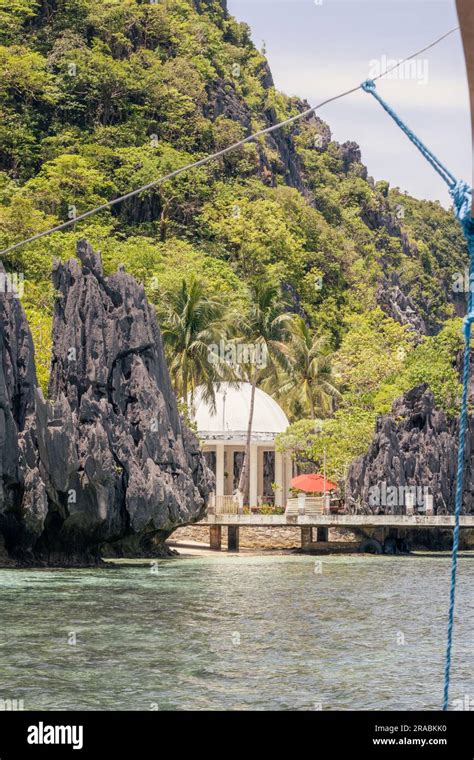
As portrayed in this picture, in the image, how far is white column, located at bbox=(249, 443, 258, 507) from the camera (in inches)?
2682

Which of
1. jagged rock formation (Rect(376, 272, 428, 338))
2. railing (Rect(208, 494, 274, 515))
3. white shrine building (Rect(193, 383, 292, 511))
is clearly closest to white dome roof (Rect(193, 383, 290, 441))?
white shrine building (Rect(193, 383, 292, 511))

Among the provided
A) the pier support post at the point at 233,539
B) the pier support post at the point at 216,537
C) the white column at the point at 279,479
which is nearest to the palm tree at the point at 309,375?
the white column at the point at 279,479

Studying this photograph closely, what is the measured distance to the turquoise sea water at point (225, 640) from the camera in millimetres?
18453

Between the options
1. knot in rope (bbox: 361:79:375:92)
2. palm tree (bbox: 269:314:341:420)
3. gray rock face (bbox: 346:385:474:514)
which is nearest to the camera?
knot in rope (bbox: 361:79:375:92)

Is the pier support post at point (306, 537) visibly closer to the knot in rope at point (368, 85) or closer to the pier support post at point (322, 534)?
the pier support post at point (322, 534)

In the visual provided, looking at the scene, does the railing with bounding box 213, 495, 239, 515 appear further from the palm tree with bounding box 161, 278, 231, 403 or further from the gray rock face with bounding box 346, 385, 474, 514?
the palm tree with bounding box 161, 278, 231, 403

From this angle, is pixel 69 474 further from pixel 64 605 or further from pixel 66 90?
pixel 66 90

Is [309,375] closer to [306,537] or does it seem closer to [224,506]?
[224,506]

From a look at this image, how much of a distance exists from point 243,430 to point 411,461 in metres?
11.9

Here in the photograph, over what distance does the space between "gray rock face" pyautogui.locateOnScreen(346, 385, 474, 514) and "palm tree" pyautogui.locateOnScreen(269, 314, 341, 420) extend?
10.6 meters

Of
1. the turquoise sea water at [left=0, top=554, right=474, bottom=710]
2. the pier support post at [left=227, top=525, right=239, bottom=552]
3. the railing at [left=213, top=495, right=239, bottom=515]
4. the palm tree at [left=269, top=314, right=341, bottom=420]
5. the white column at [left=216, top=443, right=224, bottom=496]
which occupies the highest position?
the palm tree at [left=269, top=314, right=341, bottom=420]

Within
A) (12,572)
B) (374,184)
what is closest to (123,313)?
(12,572)
